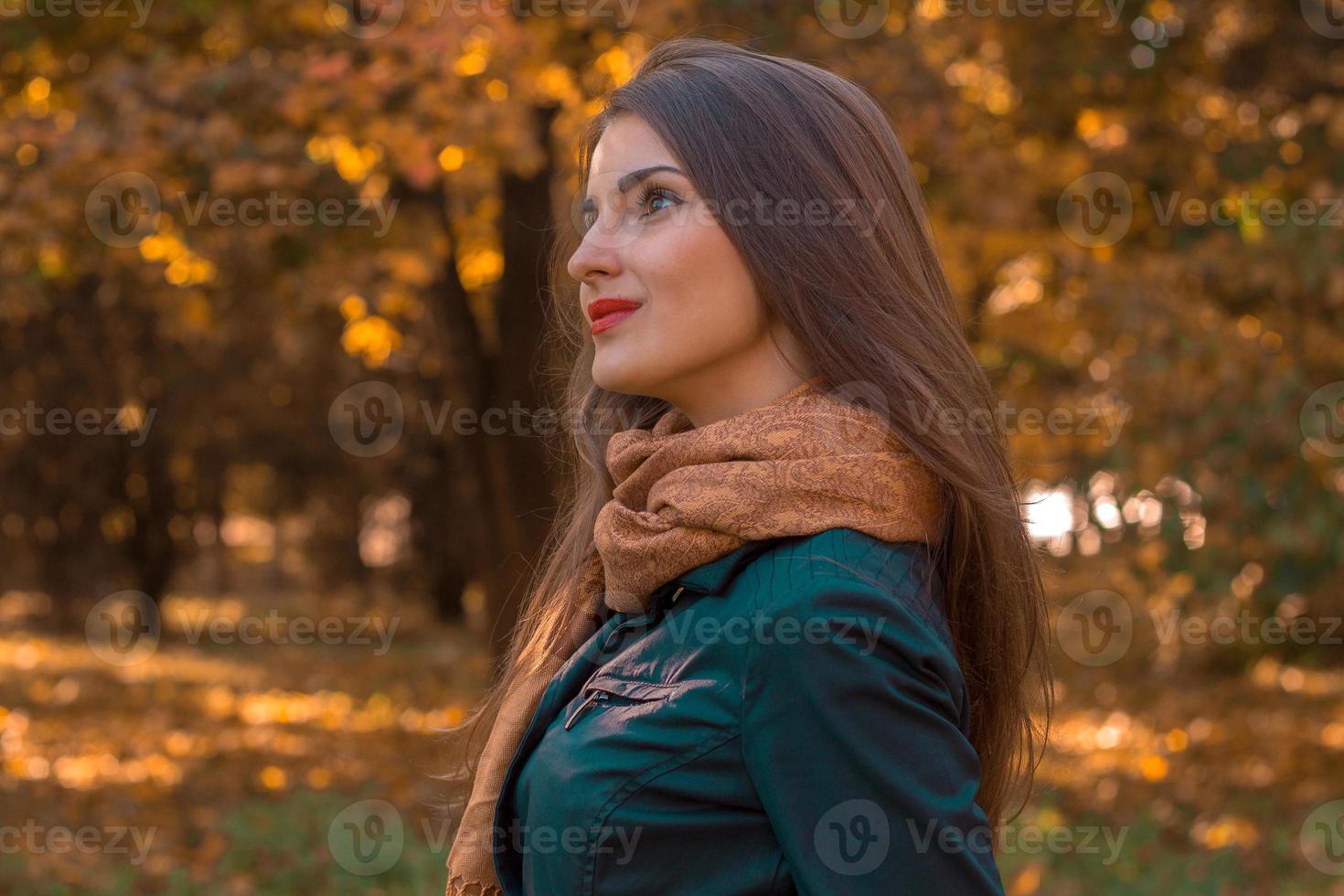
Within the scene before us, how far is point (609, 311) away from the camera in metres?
1.89

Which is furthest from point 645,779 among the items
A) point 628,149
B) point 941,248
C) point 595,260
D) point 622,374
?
point 941,248

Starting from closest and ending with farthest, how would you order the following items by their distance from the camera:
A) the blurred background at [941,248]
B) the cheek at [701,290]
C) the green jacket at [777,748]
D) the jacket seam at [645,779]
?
the green jacket at [777,748], the jacket seam at [645,779], the cheek at [701,290], the blurred background at [941,248]

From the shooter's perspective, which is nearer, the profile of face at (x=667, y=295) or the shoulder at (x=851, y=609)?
the shoulder at (x=851, y=609)

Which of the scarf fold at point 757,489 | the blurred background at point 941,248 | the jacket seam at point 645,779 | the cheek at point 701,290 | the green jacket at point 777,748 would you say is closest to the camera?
the green jacket at point 777,748

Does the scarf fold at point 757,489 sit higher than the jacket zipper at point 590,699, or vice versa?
the scarf fold at point 757,489

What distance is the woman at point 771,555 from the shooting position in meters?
1.47

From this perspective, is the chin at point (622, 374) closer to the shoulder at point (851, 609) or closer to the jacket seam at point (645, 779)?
the shoulder at point (851, 609)

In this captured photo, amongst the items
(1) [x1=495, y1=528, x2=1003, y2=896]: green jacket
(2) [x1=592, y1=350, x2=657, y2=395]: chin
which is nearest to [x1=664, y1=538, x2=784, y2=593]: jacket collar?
(1) [x1=495, y1=528, x2=1003, y2=896]: green jacket

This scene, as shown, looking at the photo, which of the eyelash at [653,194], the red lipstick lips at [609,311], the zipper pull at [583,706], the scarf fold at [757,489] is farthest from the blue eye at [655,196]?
the zipper pull at [583,706]

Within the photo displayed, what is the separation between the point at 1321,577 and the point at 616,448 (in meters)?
5.60

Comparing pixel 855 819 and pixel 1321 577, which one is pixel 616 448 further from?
pixel 1321 577

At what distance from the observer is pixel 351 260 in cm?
828

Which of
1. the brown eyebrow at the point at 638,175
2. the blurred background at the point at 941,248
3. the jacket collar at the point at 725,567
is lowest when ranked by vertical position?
the blurred background at the point at 941,248

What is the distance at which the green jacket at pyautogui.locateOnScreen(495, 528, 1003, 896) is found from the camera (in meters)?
1.45
